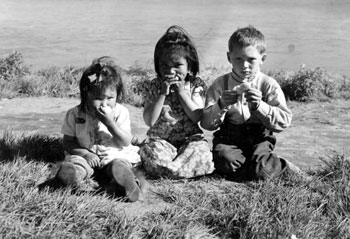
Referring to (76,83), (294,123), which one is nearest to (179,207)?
(294,123)

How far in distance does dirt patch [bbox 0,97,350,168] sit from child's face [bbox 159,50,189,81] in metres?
1.29

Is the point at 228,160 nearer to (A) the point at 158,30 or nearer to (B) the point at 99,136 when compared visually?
(B) the point at 99,136

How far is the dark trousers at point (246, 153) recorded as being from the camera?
4.04 m

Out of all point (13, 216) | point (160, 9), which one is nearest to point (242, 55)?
point (13, 216)

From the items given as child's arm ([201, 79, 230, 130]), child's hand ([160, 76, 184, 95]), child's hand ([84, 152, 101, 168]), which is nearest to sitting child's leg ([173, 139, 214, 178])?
child's arm ([201, 79, 230, 130])

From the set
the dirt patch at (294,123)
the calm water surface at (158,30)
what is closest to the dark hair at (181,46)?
the dirt patch at (294,123)

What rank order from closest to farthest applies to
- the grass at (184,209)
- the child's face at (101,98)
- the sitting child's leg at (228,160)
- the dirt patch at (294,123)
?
the grass at (184,209), the child's face at (101,98), the sitting child's leg at (228,160), the dirt patch at (294,123)

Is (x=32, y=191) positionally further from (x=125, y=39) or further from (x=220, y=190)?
(x=125, y=39)

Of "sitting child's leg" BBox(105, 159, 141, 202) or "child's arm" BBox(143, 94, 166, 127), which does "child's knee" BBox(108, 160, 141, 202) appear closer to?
"sitting child's leg" BBox(105, 159, 141, 202)

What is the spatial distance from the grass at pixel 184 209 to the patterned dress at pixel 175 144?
0.34 feet

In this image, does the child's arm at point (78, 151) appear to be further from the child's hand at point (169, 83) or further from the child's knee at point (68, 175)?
the child's hand at point (169, 83)

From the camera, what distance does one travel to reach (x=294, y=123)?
19.7ft

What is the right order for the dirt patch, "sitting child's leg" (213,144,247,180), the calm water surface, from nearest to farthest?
"sitting child's leg" (213,144,247,180)
the dirt patch
the calm water surface

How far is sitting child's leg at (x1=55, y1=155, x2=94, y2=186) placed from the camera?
3.57 meters
